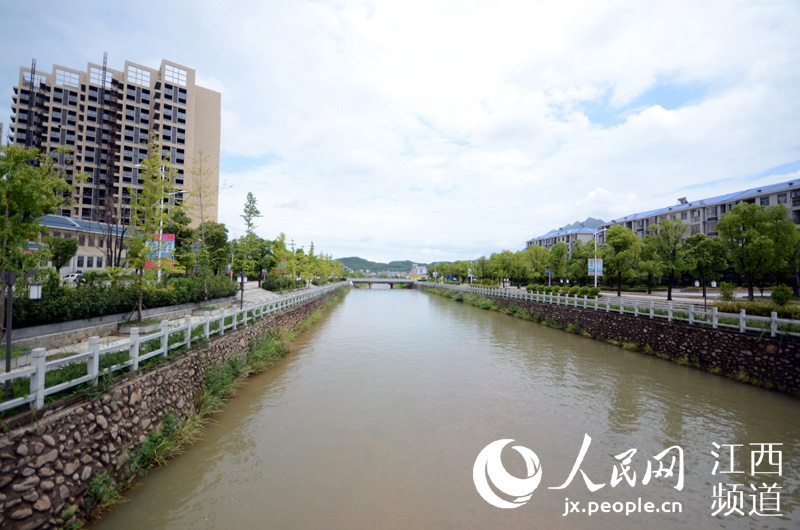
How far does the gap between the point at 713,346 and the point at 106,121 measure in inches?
3288

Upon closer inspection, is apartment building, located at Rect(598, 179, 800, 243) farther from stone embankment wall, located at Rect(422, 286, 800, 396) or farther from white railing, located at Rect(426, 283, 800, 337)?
stone embankment wall, located at Rect(422, 286, 800, 396)

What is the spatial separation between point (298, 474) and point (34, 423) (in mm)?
3827

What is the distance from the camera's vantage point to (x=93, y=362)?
5941mm

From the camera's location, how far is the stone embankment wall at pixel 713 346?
36.9ft

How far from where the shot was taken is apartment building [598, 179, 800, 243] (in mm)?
46000

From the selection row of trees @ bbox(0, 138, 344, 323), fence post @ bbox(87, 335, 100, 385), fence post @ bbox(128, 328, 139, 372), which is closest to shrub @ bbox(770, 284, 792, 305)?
fence post @ bbox(128, 328, 139, 372)

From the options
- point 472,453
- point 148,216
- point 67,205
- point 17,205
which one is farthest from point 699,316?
point 67,205

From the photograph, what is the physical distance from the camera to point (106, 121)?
6381 centimetres

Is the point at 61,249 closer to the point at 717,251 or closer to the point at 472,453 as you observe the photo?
the point at 472,453

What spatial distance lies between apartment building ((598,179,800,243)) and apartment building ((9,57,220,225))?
7006 cm

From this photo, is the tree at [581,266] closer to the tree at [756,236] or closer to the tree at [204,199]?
the tree at [756,236]

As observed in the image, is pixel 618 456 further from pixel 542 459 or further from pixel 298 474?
pixel 298 474

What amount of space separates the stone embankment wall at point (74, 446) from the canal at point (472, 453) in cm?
70

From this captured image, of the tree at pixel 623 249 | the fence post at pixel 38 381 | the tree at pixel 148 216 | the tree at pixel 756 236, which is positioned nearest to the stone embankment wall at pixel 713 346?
the tree at pixel 756 236
